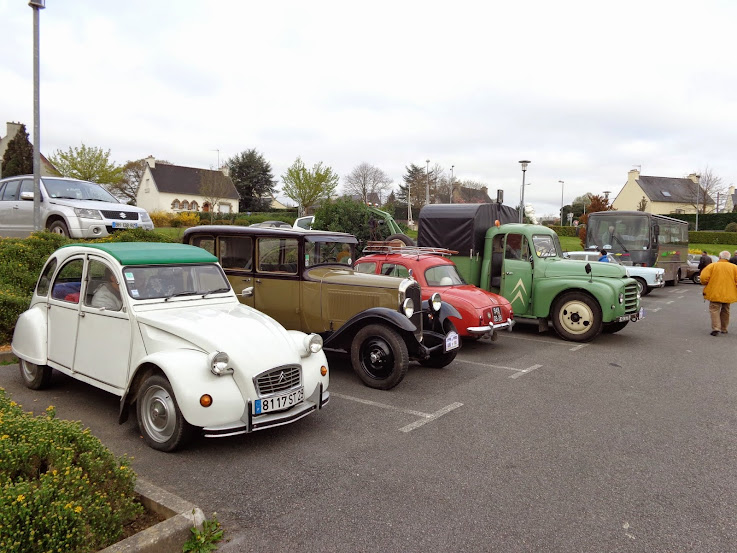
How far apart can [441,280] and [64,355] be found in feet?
19.4

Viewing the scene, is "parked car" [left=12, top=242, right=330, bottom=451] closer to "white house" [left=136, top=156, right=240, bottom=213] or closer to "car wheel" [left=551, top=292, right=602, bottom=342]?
"car wheel" [left=551, top=292, right=602, bottom=342]

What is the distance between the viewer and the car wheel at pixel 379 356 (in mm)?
6398

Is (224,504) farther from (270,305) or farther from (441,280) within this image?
(441,280)

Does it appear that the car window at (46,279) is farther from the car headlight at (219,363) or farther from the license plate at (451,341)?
the license plate at (451,341)

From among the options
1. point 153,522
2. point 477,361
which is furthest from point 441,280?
point 153,522

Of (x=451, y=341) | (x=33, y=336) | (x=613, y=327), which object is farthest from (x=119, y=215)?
(x=613, y=327)

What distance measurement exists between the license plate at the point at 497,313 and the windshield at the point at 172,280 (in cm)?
482

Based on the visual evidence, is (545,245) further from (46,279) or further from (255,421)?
(46,279)

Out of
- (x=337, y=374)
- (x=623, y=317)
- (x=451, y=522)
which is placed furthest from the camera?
(x=623, y=317)

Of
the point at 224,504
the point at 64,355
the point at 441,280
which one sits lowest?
the point at 224,504

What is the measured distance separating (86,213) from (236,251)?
4.98 metres

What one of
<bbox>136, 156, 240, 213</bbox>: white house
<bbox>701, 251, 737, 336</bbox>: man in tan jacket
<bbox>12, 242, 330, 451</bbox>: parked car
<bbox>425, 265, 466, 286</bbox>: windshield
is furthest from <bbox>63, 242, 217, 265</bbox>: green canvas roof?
<bbox>136, 156, 240, 213</bbox>: white house

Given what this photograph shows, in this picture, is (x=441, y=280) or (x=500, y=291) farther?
(x=500, y=291)

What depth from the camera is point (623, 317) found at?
33.0 feet
